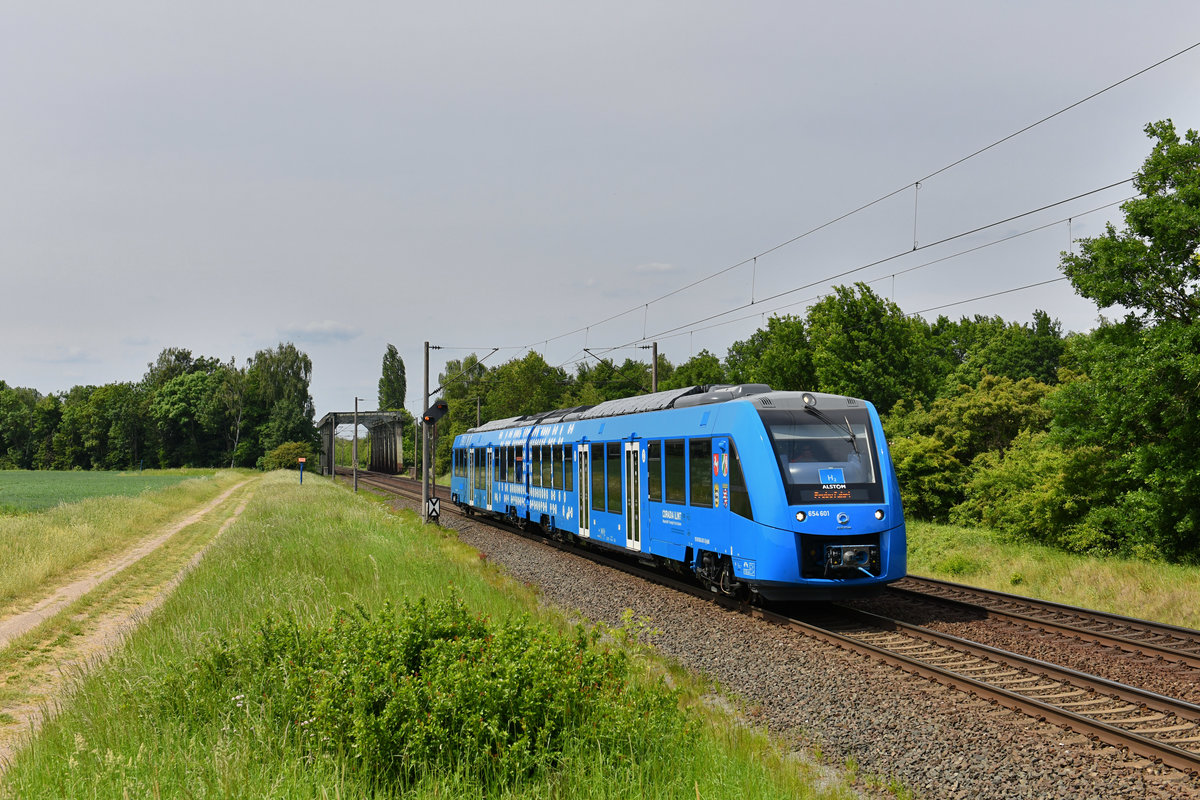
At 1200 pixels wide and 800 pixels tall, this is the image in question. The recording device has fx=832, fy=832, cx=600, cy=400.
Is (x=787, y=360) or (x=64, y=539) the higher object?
(x=787, y=360)

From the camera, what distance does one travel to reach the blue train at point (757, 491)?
10.9 meters

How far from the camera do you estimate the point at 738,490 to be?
38.4 ft

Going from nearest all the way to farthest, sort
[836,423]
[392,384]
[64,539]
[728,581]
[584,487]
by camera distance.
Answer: [836,423] < [728,581] < [584,487] < [64,539] < [392,384]

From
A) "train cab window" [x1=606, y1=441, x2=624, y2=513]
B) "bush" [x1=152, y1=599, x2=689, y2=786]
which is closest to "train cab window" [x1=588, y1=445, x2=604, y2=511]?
Answer: "train cab window" [x1=606, y1=441, x2=624, y2=513]

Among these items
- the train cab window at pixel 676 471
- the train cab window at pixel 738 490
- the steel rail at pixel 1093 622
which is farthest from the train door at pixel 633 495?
the steel rail at pixel 1093 622

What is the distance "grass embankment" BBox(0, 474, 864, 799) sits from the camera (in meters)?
4.62

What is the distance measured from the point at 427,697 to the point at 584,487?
1327 centimetres

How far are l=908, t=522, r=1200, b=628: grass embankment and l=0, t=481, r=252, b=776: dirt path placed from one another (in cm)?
1334

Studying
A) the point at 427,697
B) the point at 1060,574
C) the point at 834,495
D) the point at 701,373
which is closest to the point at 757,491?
the point at 834,495

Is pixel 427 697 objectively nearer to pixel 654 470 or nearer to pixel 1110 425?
pixel 654 470

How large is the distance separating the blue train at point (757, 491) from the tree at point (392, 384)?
107658 mm

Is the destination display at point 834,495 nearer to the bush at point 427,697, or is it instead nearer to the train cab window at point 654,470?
the train cab window at point 654,470

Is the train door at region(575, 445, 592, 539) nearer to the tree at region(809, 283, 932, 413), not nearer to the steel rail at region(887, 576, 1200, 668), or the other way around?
the steel rail at region(887, 576, 1200, 668)

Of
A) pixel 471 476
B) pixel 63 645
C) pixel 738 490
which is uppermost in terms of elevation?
pixel 738 490
